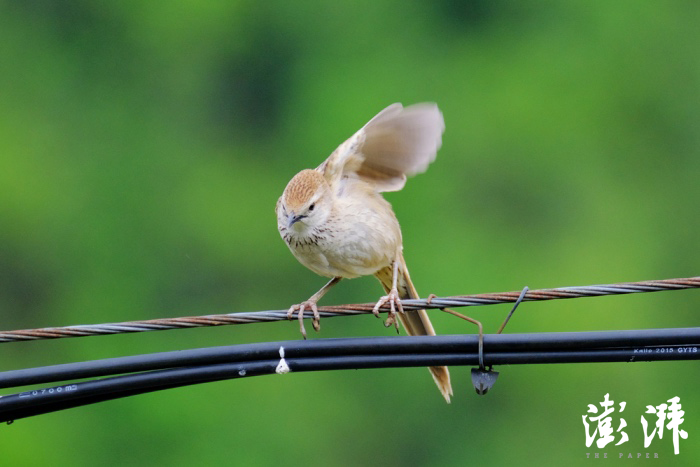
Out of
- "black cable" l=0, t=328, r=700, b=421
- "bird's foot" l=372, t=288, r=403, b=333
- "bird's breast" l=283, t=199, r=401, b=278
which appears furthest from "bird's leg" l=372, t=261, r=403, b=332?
"black cable" l=0, t=328, r=700, b=421

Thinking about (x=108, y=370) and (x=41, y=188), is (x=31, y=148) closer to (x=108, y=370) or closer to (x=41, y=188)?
(x=41, y=188)

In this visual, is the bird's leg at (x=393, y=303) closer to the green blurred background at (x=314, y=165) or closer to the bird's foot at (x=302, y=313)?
the bird's foot at (x=302, y=313)

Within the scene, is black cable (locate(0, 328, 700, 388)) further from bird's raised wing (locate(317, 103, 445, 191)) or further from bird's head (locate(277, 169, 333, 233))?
bird's raised wing (locate(317, 103, 445, 191))

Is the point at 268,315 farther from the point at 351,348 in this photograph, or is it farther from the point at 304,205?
the point at 304,205

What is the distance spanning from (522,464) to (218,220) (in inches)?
215

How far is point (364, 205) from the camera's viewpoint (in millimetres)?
6449

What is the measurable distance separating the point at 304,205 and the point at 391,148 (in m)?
0.81

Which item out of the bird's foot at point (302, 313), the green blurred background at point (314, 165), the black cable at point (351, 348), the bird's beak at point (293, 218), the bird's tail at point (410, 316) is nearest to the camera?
the black cable at point (351, 348)

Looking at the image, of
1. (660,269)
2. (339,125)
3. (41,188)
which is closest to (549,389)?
(660,269)

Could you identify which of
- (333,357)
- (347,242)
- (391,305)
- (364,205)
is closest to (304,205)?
(347,242)

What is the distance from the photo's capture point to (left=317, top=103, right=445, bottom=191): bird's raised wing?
21.1ft

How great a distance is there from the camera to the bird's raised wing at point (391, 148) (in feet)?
21.1

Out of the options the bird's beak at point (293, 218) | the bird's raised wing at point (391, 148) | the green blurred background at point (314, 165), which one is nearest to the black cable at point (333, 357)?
the bird's beak at point (293, 218)

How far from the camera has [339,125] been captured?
15.8 metres
